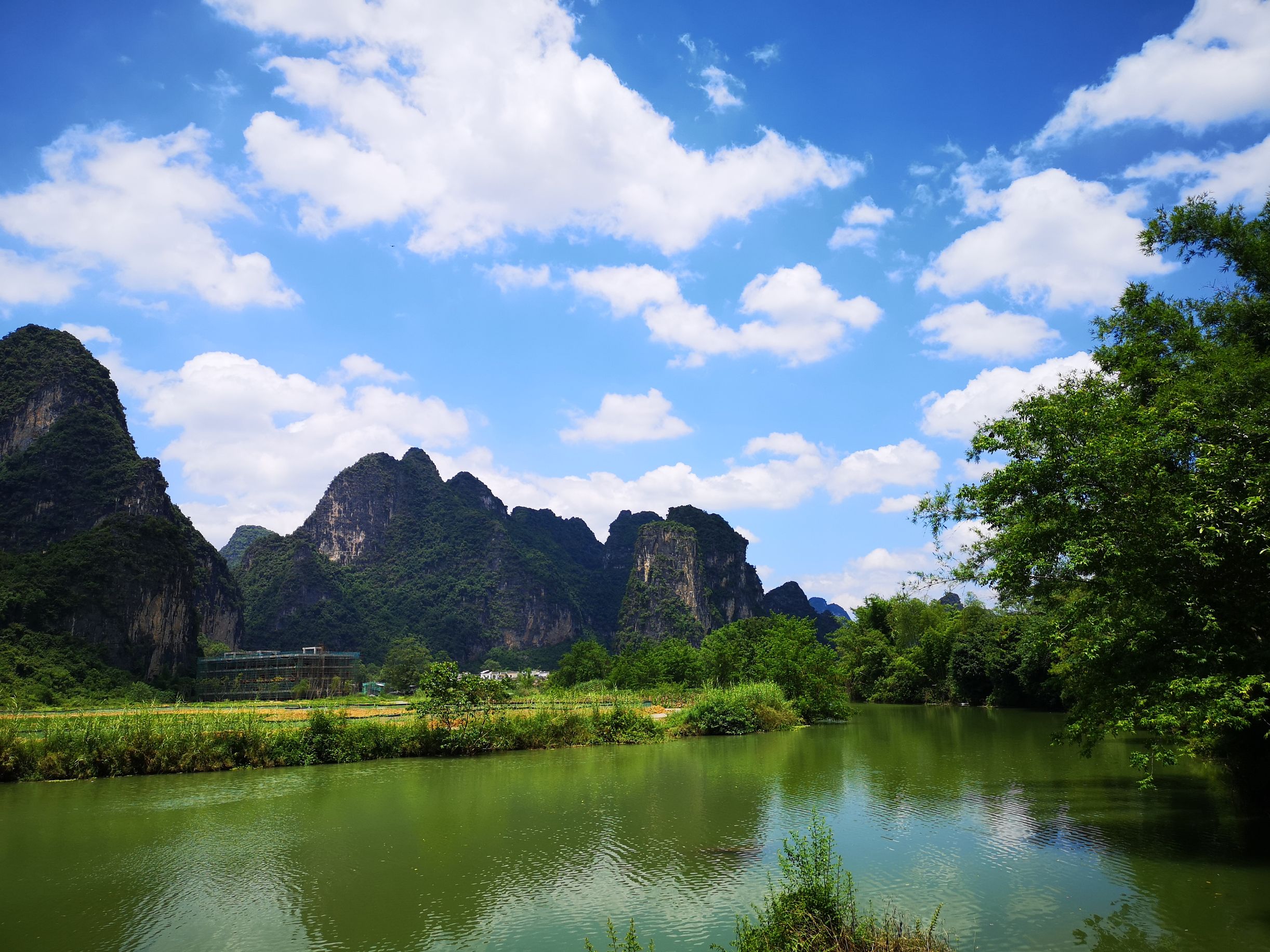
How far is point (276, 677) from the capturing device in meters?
60.8

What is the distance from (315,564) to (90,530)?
5630cm

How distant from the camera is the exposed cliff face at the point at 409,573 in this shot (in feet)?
379

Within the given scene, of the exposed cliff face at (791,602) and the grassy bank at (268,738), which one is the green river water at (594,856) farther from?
the exposed cliff face at (791,602)

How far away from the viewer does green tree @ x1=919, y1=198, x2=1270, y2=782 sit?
990 cm

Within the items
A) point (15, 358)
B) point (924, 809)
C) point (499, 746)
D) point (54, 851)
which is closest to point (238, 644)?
point (15, 358)

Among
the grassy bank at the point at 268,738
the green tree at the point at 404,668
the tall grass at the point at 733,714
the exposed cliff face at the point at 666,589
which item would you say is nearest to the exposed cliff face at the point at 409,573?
the exposed cliff face at the point at 666,589

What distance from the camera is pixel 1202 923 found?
8.23 metres

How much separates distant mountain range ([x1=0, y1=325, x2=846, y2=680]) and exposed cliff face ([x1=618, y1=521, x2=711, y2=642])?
304 millimetres

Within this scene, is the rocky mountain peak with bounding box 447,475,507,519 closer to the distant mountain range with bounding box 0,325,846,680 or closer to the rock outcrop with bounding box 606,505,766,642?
the distant mountain range with bounding box 0,325,846,680

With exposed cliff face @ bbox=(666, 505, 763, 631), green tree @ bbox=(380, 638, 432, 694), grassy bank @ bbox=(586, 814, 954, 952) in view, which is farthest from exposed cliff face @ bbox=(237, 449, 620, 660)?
grassy bank @ bbox=(586, 814, 954, 952)

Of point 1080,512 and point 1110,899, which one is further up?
point 1080,512

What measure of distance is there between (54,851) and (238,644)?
96.1 meters

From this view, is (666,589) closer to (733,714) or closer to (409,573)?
(409,573)

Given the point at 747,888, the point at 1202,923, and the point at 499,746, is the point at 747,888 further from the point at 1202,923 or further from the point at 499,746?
the point at 499,746
